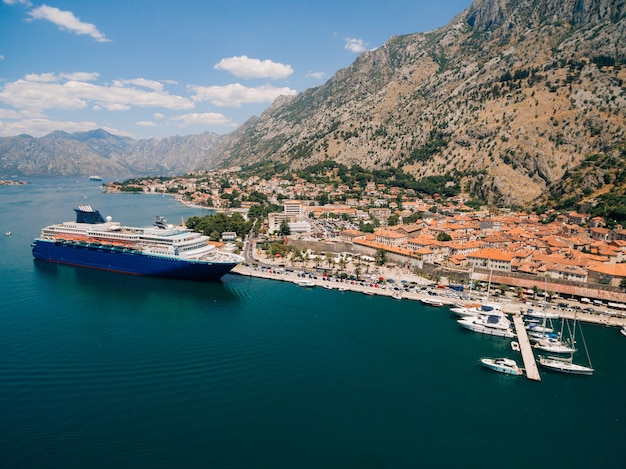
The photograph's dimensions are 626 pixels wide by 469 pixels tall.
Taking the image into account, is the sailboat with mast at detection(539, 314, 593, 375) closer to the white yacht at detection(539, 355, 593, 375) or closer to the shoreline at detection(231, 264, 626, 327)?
the white yacht at detection(539, 355, 593, 375)

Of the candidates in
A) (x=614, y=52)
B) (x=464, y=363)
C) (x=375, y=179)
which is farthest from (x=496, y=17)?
(x=464, y=363)

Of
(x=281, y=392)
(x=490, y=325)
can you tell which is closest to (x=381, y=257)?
(x=490, y=325)

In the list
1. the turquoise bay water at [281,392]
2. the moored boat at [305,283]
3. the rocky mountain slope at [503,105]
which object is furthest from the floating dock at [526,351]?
the rocky mountain slope at [503,105]

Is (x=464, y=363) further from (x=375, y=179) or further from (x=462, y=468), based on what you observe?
(x=375, y=179)

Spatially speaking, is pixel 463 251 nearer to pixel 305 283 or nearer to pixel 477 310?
pixel 477 310

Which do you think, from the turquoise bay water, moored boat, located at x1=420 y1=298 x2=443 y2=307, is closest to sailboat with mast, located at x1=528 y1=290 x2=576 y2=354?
the turquoise bay water

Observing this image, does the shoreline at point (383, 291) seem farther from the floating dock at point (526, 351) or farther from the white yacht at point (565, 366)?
the white yacht at point (565, 366)
